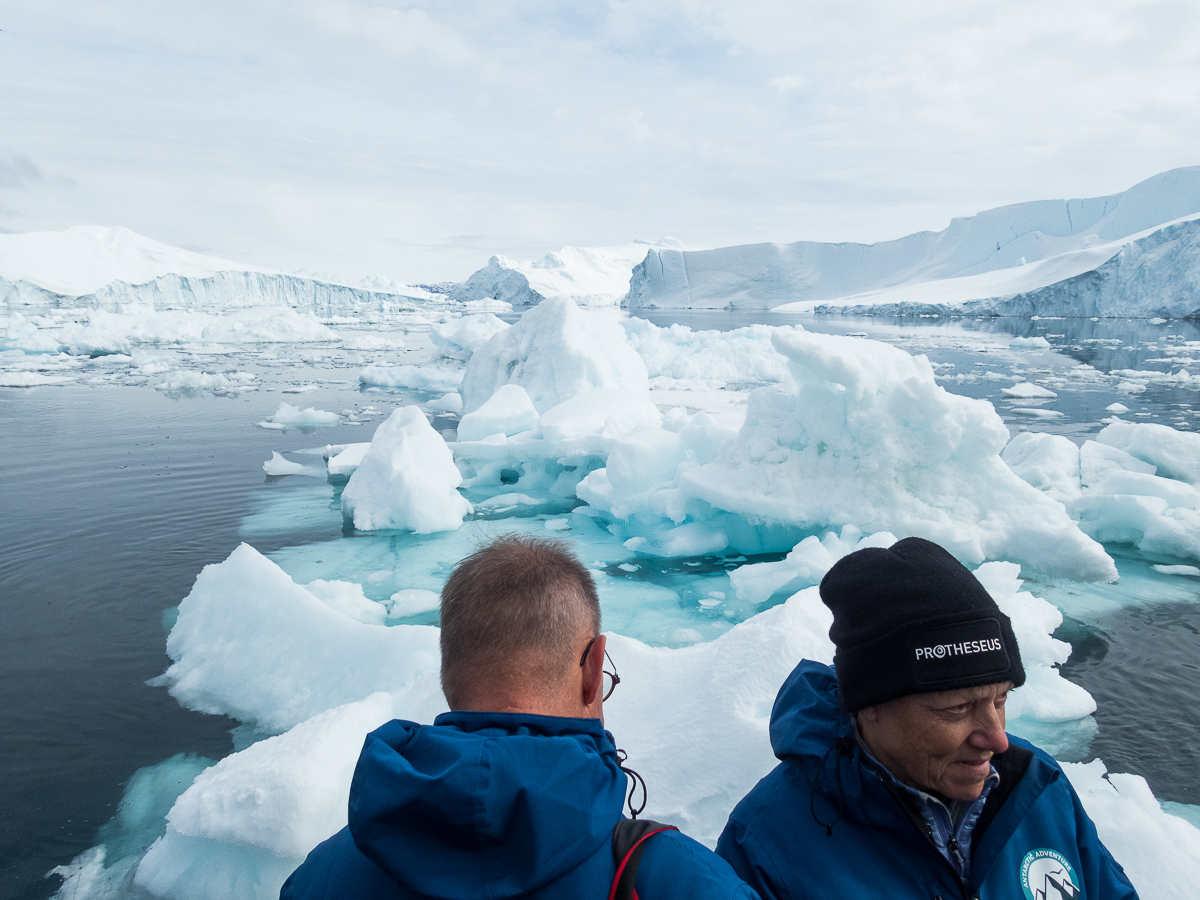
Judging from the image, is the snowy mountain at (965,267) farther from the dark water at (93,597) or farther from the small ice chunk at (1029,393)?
the dark water at (93,597)

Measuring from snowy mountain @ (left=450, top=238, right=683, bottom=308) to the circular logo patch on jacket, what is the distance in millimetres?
57047

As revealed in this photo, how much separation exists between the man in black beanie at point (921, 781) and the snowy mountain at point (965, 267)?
5456 centimetres

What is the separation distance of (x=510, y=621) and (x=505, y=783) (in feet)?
0.74

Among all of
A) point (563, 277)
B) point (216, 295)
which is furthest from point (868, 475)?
point (563, 277)

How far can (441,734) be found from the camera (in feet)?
2.72

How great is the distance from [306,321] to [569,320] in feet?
92.6

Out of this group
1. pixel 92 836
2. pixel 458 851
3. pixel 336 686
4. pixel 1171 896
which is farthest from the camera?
pixel 336 686

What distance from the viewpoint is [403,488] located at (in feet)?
23.6

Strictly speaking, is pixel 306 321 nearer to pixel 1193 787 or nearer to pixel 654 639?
pixel 654 639

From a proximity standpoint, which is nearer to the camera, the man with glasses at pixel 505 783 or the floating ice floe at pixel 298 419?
the man with glasses at pixel 505 783

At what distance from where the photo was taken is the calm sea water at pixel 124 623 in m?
3.47

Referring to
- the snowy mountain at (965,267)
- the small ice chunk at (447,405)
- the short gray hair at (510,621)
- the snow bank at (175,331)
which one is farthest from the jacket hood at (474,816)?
the snowy mountain at (965,267)

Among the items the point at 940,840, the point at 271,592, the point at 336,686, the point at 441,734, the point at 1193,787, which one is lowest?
the point at 1193,787

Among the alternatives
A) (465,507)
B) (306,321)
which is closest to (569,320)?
(465,507)
